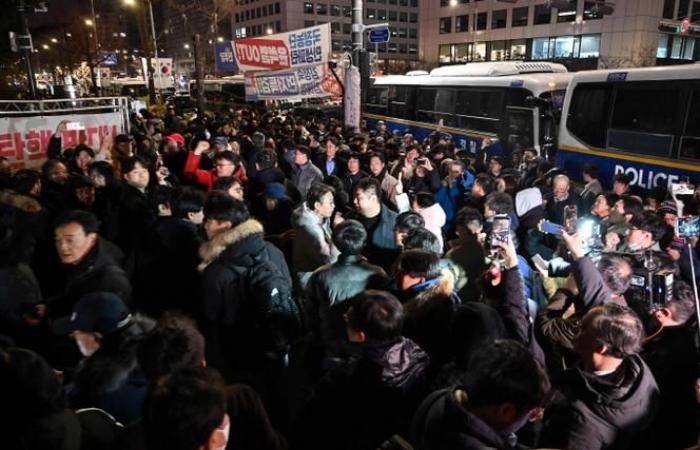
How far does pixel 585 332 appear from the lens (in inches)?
92.0

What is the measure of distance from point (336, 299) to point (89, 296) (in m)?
1.46

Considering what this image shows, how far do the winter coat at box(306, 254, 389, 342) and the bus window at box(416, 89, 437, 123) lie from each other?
1332cm

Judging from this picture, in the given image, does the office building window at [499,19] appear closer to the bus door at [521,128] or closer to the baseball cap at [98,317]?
the bus door at [521,128]

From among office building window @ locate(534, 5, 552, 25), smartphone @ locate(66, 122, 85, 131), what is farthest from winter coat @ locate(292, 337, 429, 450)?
office building window @ locate(534, 5, 552, 25)

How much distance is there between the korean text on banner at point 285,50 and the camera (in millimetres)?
10906

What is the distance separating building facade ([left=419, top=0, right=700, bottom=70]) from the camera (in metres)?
40.2

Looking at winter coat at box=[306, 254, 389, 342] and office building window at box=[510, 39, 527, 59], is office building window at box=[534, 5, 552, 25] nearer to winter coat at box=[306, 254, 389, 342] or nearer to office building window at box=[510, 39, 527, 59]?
office building window at box=[510, 39, 527, 59]

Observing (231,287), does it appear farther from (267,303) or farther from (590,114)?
(590,114)

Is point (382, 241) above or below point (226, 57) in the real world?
below

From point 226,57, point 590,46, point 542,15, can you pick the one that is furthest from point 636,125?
point 542,15

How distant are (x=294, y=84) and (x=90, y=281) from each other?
9.77 meters

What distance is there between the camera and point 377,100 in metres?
19.6

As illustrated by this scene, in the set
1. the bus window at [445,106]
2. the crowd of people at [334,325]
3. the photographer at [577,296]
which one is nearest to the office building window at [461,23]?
the bus window at [445,106]

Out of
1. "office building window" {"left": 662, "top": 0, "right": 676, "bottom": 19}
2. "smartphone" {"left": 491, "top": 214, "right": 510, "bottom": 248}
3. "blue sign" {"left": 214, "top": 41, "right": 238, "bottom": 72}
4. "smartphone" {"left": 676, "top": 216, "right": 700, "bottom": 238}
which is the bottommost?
"smartphone" {"left": 676, "top": 216, "right": 700, "bottom": 238}
